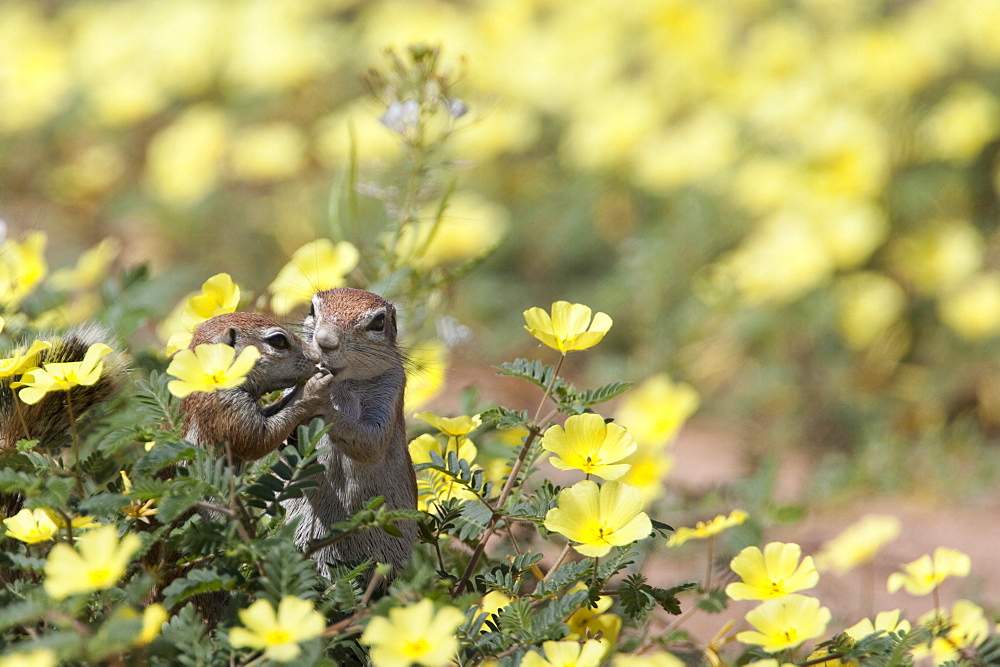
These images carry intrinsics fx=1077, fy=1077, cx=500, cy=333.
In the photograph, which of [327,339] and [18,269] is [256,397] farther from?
[18,269]

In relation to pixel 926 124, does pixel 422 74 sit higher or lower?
lower

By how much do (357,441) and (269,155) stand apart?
5.24m

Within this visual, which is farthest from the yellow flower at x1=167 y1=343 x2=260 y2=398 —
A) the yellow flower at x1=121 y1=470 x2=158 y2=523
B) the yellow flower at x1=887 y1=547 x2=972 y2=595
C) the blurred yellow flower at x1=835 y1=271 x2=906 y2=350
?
the blurred yellow flower at x1=835 y1=271 x2=906 y2=350

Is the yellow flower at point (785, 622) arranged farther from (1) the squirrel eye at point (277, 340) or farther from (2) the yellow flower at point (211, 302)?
(2) the yellow flower at point (211, 302)

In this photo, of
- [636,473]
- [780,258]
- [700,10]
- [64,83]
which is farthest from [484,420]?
[64,83]

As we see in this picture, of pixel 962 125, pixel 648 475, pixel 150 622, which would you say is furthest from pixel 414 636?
pixel 962 125

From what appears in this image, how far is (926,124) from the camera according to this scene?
6438mm

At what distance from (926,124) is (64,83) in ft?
19.4

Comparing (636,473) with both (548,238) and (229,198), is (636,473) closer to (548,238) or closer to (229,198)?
(548,238)

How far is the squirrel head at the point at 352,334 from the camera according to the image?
5.93 ft

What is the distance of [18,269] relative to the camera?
2.40 meters

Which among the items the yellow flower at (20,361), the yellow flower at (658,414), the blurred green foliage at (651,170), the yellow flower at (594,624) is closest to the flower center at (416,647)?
the yellow flower at (594,624)

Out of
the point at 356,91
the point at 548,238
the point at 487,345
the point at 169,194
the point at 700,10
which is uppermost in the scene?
the point at 700,10

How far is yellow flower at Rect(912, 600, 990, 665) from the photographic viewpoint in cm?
192
